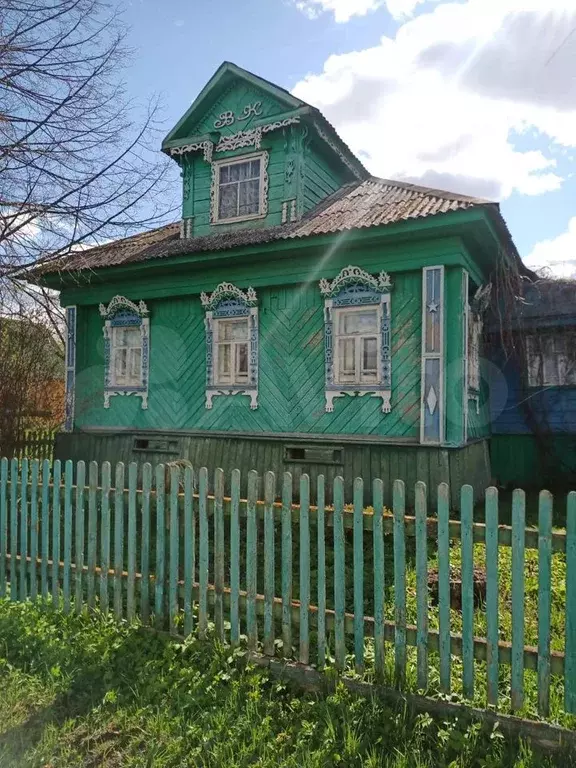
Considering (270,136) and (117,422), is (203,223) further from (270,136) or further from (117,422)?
(117,422)

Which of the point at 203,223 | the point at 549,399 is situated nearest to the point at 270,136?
the point at 203,223

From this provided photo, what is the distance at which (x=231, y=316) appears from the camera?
9.74m

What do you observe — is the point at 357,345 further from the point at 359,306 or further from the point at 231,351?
the point at 231,351

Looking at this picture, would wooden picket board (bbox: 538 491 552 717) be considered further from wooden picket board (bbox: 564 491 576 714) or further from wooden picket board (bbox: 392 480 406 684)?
wooden picket board (bbox: 392 480 406 684)

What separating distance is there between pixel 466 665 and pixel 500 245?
24.5ft

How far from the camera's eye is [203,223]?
10836 millimetres

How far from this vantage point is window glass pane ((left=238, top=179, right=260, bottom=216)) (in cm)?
1039

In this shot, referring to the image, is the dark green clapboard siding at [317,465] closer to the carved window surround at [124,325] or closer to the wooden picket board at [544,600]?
the carved window surround at [124,325]

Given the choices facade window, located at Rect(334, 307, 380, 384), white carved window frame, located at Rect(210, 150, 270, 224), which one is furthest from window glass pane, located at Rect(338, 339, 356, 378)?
white carved window frame, located at Rect(210, 150, 270, 224)

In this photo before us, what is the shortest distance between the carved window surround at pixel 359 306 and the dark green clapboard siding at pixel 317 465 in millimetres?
841

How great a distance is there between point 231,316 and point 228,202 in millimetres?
2642

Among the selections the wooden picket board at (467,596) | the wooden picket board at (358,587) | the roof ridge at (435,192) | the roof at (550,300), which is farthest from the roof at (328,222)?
the wooden picket board at (467,596)

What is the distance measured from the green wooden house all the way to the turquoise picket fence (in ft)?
11.1

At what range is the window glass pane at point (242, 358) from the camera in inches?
384
